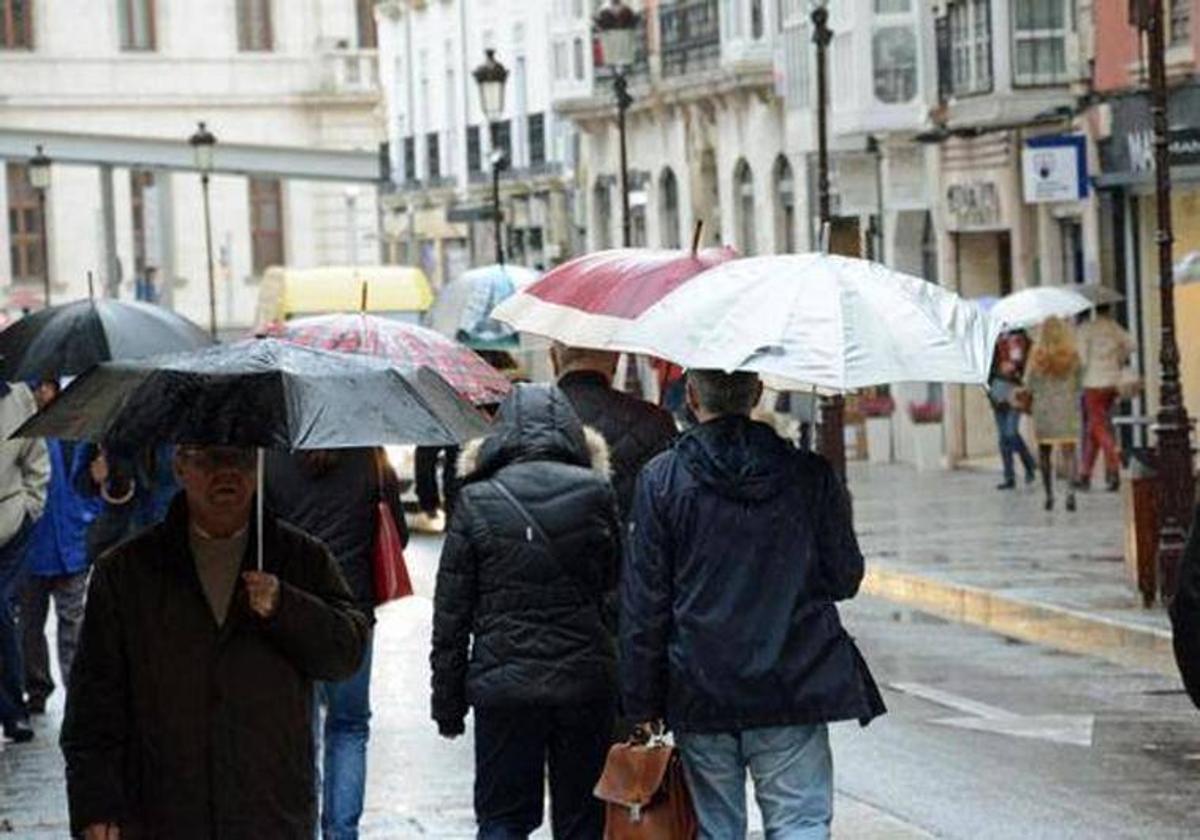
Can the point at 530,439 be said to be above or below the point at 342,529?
above

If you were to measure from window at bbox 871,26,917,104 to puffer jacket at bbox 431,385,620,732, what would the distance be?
36.4 meters

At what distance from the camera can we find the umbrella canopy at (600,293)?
12.4 metres

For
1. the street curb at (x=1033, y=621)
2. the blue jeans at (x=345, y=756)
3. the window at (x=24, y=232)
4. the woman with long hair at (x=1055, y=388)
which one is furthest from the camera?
the window at (x=24, y=232)

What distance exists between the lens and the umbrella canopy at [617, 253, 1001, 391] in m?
9.91

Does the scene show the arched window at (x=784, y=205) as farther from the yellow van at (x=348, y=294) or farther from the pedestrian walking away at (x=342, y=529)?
the pedestrian walking away at (x=342, y=529)

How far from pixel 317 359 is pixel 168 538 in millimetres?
735

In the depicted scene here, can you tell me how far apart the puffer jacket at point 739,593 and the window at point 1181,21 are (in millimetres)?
27177

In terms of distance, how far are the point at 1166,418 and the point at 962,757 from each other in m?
7.61

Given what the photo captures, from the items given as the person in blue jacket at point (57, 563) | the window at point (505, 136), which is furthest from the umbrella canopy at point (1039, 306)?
the window at point (505, 136)

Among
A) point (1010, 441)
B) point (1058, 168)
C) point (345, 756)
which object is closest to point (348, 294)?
point (1058, 168)

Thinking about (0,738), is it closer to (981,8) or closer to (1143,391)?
(1143,391)

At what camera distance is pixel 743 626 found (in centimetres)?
964

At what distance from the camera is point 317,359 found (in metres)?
8.92

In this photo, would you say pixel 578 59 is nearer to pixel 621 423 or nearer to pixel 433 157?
pixel 433 157
